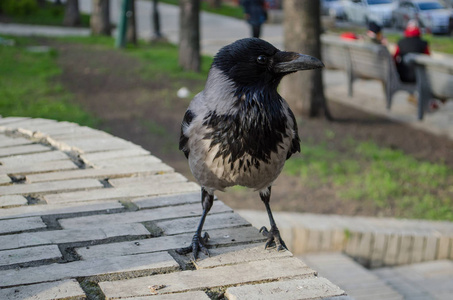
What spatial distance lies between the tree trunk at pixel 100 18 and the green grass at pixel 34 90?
542cm

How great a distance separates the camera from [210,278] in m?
2.77

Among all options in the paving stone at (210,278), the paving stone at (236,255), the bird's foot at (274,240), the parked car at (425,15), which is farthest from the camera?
the parked car at (425,15)

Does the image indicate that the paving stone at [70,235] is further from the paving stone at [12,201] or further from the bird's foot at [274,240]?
the bird's foot at [274,240]

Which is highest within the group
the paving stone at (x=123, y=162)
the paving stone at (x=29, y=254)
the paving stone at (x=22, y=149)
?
the paving stone at (x=22, y=149)

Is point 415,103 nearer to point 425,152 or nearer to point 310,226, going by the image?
point 425,152

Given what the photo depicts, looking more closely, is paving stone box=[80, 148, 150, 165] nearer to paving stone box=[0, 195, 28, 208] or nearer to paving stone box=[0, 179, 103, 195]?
paving stone box=[0, 179, 103, 195]

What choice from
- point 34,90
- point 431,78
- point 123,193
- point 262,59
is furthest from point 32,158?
point 34,90

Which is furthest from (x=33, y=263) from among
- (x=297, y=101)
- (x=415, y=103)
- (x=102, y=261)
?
(x=415, y=103)

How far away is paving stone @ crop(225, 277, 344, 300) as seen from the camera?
2574 mm

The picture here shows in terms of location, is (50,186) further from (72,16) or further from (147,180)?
(72,16)

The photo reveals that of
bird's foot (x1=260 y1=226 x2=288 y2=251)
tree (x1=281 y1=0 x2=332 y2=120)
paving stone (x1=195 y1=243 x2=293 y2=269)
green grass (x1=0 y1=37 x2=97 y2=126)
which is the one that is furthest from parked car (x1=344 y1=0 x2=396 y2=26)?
paving stone (x1=195 y1=243 x2=293 y2=269)

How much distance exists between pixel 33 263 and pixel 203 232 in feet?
2.83

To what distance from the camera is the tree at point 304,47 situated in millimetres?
9406

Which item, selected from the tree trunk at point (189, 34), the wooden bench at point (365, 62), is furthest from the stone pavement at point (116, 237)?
the tree trunk at point (189, 34)
